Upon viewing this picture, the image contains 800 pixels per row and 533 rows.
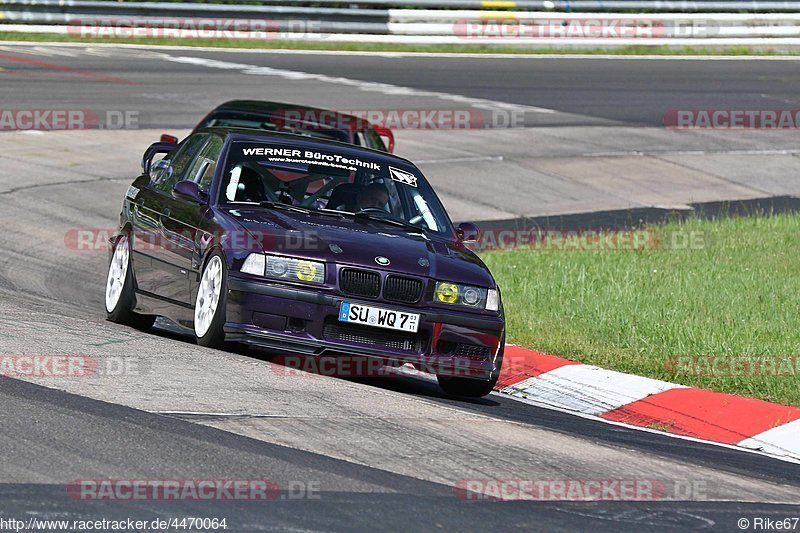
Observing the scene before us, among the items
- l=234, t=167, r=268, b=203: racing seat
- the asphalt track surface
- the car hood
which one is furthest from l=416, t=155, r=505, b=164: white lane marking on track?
the car hood

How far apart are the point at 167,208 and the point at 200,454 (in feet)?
13.0

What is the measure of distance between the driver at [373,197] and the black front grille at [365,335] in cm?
135

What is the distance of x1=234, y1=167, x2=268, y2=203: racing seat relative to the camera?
980 centimetres

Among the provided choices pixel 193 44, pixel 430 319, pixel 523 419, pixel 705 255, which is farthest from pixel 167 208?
pixel 193 44

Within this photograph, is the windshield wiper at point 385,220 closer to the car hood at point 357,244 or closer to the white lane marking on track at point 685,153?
the car hood at point 357,244

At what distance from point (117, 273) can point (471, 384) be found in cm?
295

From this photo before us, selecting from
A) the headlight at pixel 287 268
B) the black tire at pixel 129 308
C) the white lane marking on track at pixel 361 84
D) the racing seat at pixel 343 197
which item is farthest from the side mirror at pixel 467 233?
the white lane marking on track at pixel 361 84

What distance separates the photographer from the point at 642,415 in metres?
9.25

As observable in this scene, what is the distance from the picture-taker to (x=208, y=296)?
9102mm

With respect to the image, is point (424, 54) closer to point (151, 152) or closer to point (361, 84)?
point (361, 84)

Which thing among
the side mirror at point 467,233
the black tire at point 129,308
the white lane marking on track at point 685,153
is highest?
the side mirror at point 467,233

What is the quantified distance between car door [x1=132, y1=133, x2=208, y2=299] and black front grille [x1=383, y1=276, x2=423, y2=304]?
165cm

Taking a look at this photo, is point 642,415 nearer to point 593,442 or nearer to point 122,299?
point 593,442

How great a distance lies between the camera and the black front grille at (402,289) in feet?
29.0
